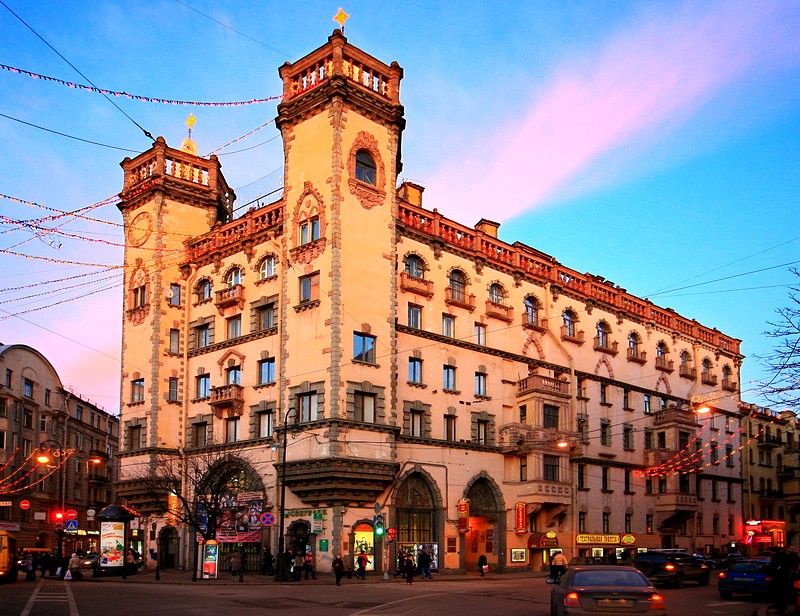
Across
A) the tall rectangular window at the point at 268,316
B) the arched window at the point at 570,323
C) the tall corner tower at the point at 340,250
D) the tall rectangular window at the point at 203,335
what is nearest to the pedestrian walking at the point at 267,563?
the tall corner tower at the point at 340,250

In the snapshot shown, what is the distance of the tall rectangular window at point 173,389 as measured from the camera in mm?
55125

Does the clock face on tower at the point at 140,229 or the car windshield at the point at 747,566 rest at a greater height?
the clock face on tower at the point at 140,229

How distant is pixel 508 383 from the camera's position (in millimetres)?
54875

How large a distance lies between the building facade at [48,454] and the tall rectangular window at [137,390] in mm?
9282

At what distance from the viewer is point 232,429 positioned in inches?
2036

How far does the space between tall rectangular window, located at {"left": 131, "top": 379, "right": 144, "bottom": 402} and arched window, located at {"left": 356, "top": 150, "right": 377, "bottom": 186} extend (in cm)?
2037

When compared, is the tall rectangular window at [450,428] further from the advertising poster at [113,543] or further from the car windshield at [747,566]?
the car windshield at [747,566]

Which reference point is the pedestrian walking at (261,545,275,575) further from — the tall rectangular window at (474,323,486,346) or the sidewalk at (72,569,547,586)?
the tall rectangular window at (474,323,486,346)

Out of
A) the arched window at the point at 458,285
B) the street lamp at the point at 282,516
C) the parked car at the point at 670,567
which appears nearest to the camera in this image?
the parked car at the point at 670,567

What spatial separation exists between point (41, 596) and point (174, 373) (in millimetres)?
25025

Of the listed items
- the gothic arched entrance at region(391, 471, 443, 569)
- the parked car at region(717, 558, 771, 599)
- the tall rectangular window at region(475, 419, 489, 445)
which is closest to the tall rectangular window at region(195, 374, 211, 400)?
the gothic arched entrance at region(391, 471, 443, 569)

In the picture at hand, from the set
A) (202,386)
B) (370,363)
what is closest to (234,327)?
(202,386)

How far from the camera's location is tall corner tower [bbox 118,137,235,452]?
54812mm

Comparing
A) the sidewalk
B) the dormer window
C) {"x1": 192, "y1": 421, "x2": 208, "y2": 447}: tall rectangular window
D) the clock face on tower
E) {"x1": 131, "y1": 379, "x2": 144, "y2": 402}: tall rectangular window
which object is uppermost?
the clock face on tower
